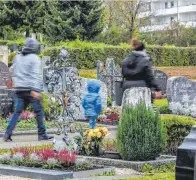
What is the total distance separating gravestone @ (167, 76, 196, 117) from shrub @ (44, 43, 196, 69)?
1787cm

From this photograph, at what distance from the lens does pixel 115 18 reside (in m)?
70.2

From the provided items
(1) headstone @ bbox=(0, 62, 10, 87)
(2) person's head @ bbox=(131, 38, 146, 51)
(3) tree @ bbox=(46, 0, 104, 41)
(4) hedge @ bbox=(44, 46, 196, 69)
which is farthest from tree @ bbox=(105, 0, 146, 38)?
(2) person's head @ bbox=(131, 38, 146, 51)

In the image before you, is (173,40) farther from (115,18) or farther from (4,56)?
(4,56)

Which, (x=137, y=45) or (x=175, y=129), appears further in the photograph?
(x=175, y=129)

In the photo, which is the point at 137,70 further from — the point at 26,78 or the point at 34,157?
the point at 34,157

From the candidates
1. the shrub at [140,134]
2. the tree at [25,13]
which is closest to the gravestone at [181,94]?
the shrub at [140,134]

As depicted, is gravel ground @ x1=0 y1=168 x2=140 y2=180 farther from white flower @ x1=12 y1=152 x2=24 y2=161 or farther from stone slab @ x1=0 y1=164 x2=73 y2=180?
white flower @ x1=12 y1=152 x2=24 y2=161

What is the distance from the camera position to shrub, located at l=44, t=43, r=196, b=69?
4388cm

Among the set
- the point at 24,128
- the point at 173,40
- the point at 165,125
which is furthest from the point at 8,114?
the point at 173,40

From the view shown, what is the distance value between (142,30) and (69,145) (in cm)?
6212

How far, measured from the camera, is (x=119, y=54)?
4716 centimetres

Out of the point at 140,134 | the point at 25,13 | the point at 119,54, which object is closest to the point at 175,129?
the point at 140,134

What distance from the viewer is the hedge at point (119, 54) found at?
4388 cm

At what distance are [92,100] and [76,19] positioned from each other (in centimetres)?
3361
